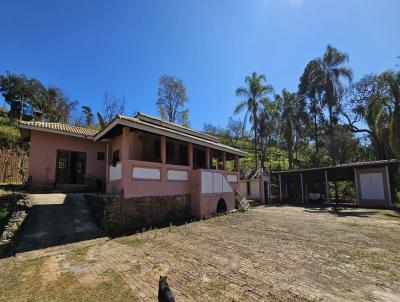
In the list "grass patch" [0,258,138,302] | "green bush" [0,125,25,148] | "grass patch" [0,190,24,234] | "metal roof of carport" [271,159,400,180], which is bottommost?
"grass patch" [0,258,138,302]

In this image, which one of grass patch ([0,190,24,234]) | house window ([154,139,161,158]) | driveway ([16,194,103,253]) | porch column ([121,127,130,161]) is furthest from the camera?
house window ([154,139,161,158])

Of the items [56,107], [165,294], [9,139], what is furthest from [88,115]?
[165,294]

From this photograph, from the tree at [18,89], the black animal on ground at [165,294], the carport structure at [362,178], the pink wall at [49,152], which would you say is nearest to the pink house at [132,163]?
the pink wall at [49,152]

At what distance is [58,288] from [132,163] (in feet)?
19.3

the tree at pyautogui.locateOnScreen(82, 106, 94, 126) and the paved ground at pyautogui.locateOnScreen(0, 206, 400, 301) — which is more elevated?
the tree at pyautogui.locateOnScreen(82, 106, 94, 126)

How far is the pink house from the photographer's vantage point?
1041cm

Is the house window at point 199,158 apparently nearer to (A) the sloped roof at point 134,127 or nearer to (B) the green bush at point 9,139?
(A) the sloped roof at point 134,127

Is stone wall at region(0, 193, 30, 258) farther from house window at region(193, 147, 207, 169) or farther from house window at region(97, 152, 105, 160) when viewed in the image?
house window at region(193, 147, 207, 169)

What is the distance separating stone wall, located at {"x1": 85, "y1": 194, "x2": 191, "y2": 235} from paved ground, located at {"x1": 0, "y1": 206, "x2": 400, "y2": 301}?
4.24 feet

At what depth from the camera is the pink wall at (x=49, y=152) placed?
13.1 m

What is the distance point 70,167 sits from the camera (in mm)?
14570

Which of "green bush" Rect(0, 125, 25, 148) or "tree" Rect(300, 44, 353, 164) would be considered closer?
"green bush" Rect(0, 125, 25, 148)

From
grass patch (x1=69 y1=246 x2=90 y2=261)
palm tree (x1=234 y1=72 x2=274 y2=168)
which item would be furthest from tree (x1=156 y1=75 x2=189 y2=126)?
grass patch (x1=69 y1=246 x2=90 y2=261)

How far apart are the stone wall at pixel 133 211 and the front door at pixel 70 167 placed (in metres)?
4.47
